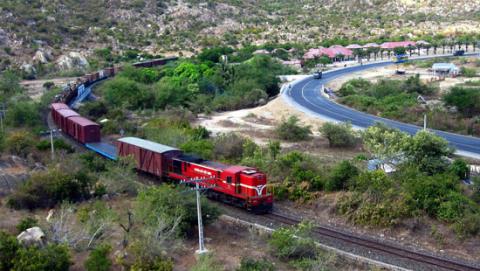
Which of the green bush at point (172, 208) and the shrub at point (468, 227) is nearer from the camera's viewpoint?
the green bush at point (172, 208)

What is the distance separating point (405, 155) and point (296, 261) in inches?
535

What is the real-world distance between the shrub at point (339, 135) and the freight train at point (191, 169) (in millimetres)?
14411

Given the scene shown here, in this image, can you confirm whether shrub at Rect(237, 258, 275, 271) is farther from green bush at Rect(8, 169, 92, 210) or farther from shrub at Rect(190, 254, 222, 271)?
green bush at Rect(8, 169, 92, 210)

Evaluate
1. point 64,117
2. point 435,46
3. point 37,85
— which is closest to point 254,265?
point 64,117

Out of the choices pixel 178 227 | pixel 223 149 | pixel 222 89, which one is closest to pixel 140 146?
pixel 223 149

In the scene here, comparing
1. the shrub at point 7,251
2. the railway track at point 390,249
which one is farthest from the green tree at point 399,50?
the shrub at point 7,251

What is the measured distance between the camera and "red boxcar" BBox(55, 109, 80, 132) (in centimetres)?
4653

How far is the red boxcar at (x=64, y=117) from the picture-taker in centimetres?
4653

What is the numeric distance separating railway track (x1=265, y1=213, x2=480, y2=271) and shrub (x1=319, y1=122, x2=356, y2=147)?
16556 mm

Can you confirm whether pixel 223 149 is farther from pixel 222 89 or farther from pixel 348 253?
pixel 222 89

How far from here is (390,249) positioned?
78.0 feet

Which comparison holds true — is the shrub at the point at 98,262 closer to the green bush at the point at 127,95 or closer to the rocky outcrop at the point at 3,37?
the green bush at the point at 127,95

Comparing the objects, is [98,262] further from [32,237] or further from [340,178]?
[340,178]

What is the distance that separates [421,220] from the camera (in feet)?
86.7
